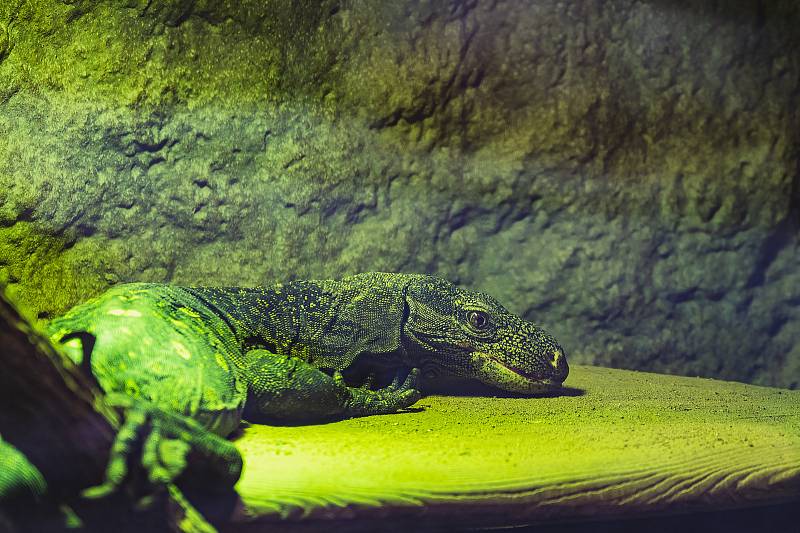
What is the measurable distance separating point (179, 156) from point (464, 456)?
98.6 inches

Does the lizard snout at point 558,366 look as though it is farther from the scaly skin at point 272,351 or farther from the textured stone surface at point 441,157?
the textured stone surface at point 441,157

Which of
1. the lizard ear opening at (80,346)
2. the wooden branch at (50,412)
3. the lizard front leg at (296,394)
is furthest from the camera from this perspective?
the lizard front leg at (296,394)

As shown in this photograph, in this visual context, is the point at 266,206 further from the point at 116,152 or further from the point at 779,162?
the point at 779,162

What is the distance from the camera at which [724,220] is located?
5.40 m

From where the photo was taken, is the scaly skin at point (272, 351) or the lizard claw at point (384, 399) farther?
the lizard claw at point (384, 399)

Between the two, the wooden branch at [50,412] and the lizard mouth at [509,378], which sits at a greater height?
the wooden branch at [50,412]

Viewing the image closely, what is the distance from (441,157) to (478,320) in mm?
1178

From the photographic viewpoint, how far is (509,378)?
427cm

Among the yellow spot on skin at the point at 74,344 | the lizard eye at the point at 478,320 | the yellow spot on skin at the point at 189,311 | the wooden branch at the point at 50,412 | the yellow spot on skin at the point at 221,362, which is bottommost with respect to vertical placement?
the lizard eye at the point at 478,320

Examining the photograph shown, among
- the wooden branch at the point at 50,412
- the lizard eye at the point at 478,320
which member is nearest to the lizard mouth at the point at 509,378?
the lizard eye at the point at 478,320

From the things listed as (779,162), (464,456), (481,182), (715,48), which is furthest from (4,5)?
(779,162)

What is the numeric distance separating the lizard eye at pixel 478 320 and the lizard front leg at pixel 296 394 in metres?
0.76

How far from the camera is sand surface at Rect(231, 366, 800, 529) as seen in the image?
8.77 feet

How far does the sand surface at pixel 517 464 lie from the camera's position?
2674 mm
